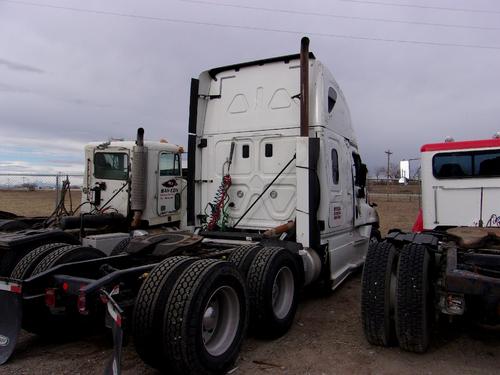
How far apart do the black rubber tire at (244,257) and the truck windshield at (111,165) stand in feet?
17.3

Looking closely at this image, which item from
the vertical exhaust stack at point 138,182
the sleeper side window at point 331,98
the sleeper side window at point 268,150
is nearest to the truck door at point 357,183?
the sleeper side window at point 331,98

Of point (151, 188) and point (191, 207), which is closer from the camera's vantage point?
point (191, 207)

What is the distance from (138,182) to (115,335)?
617cm

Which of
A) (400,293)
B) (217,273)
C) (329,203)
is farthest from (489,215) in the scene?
(217,273)

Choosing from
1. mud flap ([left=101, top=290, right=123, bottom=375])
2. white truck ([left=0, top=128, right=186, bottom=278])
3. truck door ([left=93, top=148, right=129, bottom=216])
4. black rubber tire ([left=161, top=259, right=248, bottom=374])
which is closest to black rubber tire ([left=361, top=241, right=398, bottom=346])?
black rubber tire ([left=161, top=259, right=248, bottom=374])

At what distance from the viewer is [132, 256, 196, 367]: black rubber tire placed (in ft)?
11.6

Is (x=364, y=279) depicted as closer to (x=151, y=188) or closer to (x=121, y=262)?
(x=121, y=262)

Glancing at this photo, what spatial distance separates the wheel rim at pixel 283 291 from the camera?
17.3 ft

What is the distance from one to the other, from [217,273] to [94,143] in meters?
7.40

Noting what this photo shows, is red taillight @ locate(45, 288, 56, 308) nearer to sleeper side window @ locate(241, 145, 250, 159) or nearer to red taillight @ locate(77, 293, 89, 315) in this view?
red taillight @ locate(77, 293, 89, 315)

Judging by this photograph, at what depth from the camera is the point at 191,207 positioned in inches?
291

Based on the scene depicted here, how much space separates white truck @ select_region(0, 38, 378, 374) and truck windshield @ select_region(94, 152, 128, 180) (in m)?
0.85

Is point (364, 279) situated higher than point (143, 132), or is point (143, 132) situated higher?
point (143, 132)

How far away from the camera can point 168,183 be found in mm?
9984
